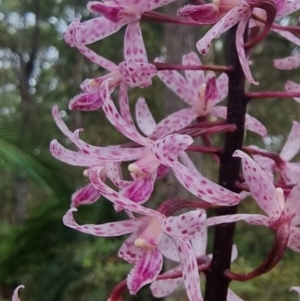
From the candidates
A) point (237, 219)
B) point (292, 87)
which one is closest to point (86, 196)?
point (237, 219)

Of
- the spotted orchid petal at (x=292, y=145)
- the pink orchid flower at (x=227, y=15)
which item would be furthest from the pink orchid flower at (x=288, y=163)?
the pink orchid flower at (x=227, y=15)

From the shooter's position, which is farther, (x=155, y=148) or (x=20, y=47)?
(x=20, y=47)

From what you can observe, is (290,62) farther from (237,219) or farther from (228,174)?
(237,219)

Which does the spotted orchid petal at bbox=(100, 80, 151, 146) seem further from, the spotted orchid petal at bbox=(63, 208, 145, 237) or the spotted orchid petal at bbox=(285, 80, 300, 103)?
the spotted orchid petal at bbox=(285, 80, 300, 103)

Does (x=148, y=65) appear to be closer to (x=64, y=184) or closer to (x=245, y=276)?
(x=245, y=276)

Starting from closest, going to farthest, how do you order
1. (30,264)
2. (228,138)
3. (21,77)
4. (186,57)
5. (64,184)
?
(228,138)
(186,57)
(64,184)
(30,264)
(21,77)

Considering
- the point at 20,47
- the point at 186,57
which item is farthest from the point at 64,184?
the point at 20,47
